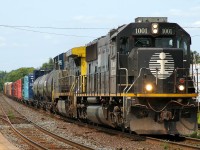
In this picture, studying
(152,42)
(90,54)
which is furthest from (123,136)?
(90,54)

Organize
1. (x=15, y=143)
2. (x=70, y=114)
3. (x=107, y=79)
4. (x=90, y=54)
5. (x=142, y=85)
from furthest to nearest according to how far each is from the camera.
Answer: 1. (x=70, y=114)
2. (x=90, y=54)
3. (x=107, y=79)
4. (x=15, y=143)
5. (x=142, y=85)

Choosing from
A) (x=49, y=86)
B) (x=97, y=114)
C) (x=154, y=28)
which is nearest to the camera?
(x=154, y=28)

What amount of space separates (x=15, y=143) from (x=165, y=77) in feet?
17.8

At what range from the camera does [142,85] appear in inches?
522

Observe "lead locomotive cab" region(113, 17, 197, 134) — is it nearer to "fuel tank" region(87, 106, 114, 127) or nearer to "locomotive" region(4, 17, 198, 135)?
"locomotive" region(4, 17, 198, 135)

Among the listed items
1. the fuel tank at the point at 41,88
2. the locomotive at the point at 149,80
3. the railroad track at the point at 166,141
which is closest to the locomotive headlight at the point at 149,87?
the locomotive at the point at 149,80

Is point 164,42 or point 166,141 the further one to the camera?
point 164,42

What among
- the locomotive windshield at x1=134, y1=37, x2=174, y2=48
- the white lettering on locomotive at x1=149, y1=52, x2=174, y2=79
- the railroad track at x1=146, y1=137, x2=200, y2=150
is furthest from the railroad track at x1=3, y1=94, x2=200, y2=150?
the locomotive windshield at x1=134, y1=37, x2=174, y2=48

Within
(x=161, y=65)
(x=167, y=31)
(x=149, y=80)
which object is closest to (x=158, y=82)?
(x=149, y=80)

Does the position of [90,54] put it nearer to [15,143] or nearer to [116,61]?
[116,61]

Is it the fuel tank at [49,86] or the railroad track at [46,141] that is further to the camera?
the fuel tank at [49,86]

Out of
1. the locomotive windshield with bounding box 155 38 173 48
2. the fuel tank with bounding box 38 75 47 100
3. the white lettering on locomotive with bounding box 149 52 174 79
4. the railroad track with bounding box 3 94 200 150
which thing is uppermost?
the locomotive windshield with bounding box 155 38 173 48

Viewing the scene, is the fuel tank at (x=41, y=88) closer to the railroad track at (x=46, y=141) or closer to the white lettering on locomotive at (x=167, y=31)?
the railroad track at (x=46, y=141)

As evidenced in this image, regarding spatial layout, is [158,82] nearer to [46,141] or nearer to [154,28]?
[154,28]
